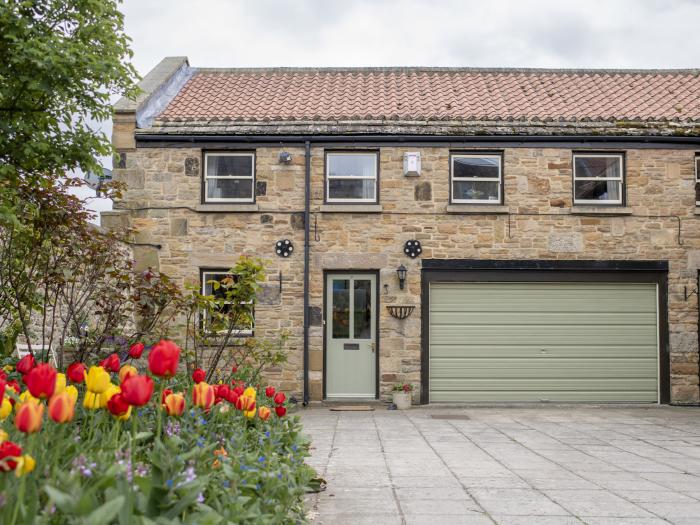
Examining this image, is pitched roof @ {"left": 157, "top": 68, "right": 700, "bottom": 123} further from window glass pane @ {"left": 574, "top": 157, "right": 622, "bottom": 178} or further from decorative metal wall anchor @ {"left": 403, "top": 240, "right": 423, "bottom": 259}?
decorative metal wall anchor @ {"left": 403, "top": 240, "right": 423, "bottom": 259}

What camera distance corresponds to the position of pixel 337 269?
13.5 meters

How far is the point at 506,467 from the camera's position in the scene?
7.36 metres

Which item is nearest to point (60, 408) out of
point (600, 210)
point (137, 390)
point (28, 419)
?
point (28, 419)

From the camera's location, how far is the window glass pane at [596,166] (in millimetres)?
13758

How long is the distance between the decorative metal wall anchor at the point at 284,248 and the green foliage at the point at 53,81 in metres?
6.32

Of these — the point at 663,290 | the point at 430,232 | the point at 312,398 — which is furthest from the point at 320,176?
the point at 663,290

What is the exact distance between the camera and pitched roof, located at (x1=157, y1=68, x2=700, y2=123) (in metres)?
14.1

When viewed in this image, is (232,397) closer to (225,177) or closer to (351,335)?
(351,335)

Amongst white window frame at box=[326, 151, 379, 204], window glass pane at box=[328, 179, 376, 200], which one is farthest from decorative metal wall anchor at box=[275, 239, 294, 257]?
window glass pane at box=[328, 179, 376, 200]

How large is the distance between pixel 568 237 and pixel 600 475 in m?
7.26

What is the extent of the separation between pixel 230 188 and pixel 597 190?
7.36 m

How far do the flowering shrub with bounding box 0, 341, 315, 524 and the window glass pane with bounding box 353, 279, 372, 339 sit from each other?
8.91 metres

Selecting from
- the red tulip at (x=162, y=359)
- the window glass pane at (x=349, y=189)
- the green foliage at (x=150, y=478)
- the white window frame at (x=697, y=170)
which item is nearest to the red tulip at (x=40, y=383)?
the green foliage at (x=150, y=478)

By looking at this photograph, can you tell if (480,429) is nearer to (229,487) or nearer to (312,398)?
(312,398)
